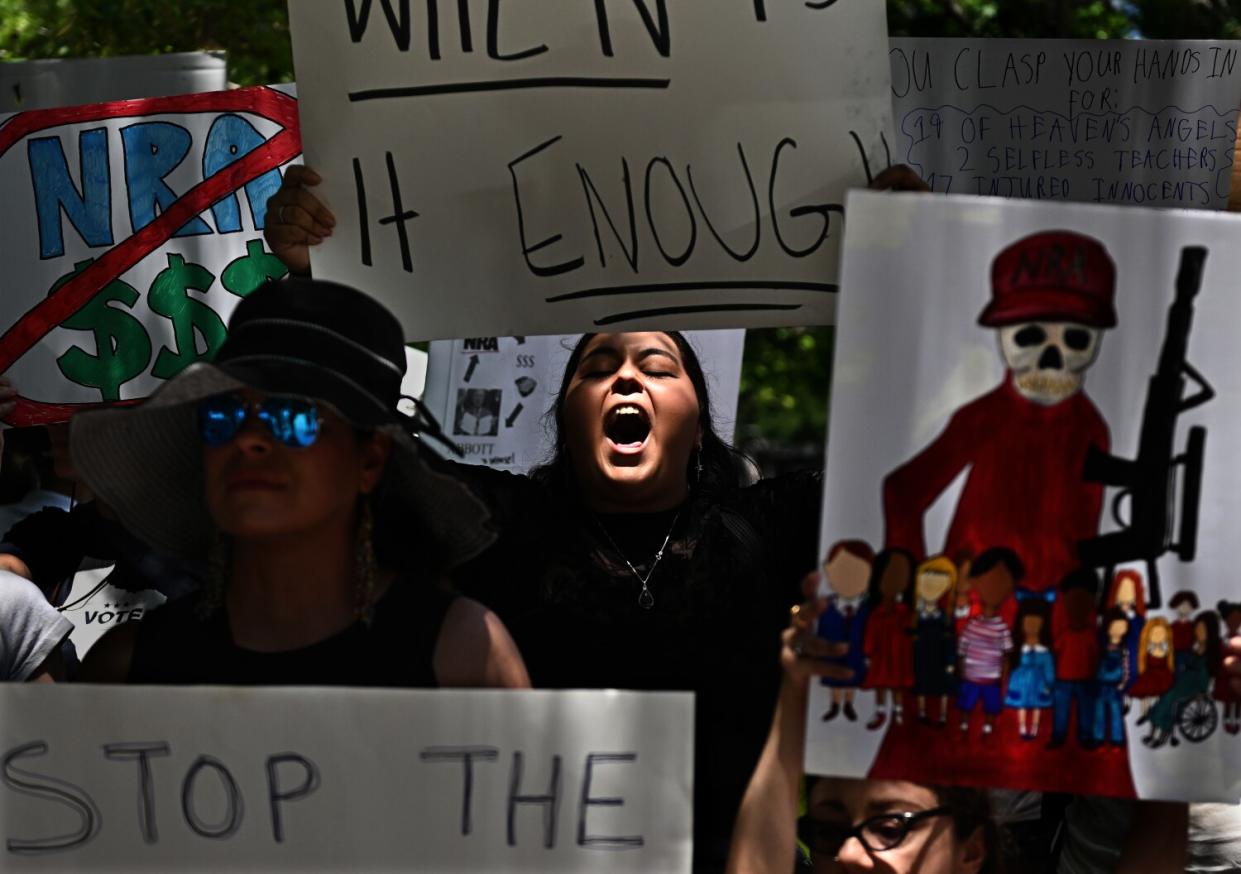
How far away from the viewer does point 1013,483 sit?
6.95 ft

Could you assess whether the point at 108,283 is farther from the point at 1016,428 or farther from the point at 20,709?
the point at 1016,428

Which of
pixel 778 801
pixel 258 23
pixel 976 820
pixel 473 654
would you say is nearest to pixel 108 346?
pixel 473 654

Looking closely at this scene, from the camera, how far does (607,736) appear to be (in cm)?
211

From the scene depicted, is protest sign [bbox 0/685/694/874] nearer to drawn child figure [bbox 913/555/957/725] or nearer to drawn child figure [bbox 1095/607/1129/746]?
drawn child figure [bbox 913/555/957/725]

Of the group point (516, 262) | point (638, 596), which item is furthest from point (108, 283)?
point (638, 596)

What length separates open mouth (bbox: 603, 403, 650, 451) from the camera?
2902mm

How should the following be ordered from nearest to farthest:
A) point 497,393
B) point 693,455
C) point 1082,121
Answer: point 693,455 < point 1082,121 < point 497,393

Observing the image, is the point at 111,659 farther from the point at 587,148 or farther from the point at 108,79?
the point at 108,79

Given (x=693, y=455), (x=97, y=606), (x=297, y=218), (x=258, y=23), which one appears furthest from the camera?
(x=258, y=23)

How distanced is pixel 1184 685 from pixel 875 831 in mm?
470

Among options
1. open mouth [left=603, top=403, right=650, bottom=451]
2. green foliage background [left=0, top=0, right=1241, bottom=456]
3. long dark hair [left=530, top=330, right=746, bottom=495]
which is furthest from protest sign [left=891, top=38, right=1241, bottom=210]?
green foliage background [left=0, top=0, right=1241, bottom=456]

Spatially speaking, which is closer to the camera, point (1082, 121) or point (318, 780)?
point (318, 780)

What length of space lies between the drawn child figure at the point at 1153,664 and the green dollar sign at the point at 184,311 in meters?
1.94

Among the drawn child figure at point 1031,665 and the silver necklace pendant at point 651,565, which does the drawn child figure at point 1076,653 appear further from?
the silver necklace pendant at point 651,565
